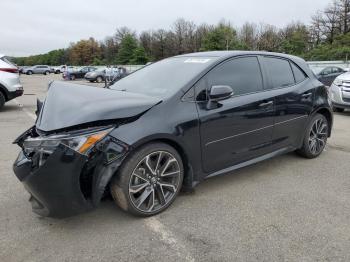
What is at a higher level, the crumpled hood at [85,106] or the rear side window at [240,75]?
the rear side window at [240,75]

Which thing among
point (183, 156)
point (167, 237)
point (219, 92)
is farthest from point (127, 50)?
point (167, 237)

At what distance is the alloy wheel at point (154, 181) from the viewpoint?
316cm

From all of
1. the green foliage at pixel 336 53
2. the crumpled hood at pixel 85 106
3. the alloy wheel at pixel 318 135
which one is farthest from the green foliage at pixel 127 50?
the crumpled hood at pixel 85 106

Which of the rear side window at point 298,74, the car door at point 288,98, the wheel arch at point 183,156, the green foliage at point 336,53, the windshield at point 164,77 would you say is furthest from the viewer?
the green foliage at point 336,53

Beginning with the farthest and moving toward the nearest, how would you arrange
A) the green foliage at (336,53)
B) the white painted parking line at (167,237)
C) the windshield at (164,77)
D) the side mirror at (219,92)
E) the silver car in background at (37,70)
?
the silver car in background at (37,70), the green foliage at (336,53), the windshield at (164,77), the side mirror at (219,92), the white painted parking line at (167,237)

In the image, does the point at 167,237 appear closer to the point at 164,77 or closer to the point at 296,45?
the point at 164,77

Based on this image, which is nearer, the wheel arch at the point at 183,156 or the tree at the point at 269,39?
the wheel arch at the point at 183,156

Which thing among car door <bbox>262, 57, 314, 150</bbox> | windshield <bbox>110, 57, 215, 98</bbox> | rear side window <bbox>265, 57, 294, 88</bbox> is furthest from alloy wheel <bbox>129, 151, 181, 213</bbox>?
rear side window <bbox>265, 57, 294, 88</bbox>

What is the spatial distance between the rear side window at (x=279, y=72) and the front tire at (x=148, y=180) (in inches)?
73.2

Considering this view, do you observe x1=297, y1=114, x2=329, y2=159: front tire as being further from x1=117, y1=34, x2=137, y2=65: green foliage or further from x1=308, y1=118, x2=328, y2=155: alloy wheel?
x1=117, y1=34, x2=137, y2=65: green foliage

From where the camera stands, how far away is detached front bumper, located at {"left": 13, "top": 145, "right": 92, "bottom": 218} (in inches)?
108

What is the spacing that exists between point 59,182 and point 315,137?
3864 mm

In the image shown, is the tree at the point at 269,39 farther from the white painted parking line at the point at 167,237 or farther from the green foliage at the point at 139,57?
the white painted parking line at the point at 167,237

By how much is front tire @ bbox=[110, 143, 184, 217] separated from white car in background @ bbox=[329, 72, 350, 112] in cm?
762
